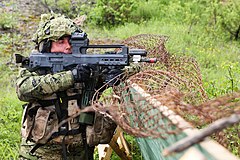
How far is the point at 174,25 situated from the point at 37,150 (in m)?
7.04

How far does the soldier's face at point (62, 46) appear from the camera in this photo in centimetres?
328

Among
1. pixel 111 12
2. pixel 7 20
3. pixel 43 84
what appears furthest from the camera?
pixel 111 12

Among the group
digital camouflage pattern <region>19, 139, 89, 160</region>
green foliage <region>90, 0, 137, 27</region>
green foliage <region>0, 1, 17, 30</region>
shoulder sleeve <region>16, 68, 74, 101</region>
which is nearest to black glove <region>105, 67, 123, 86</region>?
shoulder sleeve <region>16, 68, 74, 101</region>

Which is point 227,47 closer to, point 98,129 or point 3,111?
point 3,111

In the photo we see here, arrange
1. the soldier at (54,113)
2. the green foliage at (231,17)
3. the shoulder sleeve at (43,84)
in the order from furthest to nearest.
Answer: the green foliage at (231,17)
the soldier at (54,113)
the shoulder sleeve at (43,84)

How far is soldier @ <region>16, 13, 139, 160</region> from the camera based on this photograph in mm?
3217

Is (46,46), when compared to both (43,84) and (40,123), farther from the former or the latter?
(40,123)

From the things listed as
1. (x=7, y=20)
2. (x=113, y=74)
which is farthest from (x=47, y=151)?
(x=7, y=20)

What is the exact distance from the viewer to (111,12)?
11.0 m

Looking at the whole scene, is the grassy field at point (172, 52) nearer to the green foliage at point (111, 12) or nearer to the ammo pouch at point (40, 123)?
the green foliage at point (111, 12)

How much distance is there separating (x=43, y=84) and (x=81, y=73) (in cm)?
30

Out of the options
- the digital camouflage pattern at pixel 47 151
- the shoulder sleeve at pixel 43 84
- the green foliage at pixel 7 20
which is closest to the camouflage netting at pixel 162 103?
the shoulder sleeve at pixel 43 84

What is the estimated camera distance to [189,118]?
1996 mm

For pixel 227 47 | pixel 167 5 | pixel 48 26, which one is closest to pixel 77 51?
pixel 48 26
